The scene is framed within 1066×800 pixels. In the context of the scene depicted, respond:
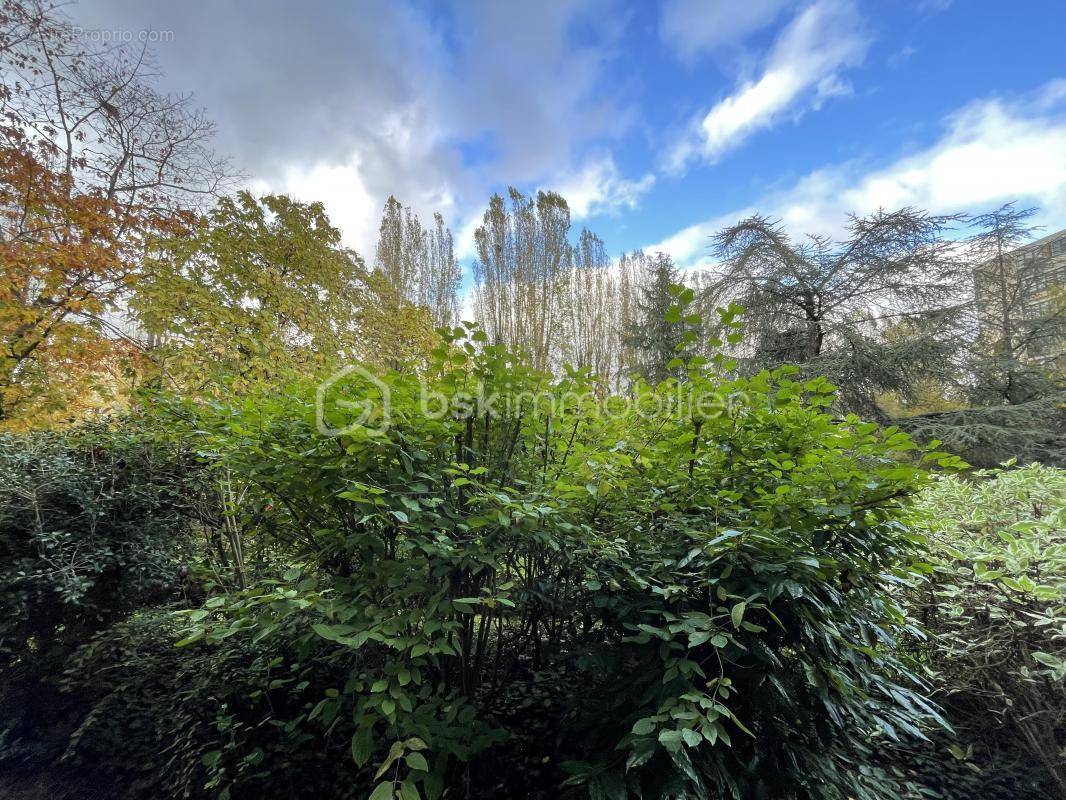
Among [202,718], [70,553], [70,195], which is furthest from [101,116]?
[202,718]

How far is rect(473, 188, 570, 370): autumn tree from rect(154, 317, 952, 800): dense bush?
15481mm

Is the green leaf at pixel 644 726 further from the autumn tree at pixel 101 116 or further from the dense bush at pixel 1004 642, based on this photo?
the autumn tree at pixel 101 116

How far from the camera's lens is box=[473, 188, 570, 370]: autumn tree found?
55.6ft

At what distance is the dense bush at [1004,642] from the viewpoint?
1748 millimetres

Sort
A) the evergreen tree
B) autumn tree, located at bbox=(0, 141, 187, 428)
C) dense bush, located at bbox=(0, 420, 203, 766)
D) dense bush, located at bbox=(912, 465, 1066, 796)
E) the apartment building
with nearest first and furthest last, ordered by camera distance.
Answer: dense bush, located at bbox=(912, 465, 1066, 796) → dense bush, located at bbox=(0, 420, 203, 766) → autumn tree, located at bbox=(0, 141, 187, 428) → the apartment building → the evergreen tree

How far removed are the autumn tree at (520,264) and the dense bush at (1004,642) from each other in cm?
1511

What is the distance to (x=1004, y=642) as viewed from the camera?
1.88m

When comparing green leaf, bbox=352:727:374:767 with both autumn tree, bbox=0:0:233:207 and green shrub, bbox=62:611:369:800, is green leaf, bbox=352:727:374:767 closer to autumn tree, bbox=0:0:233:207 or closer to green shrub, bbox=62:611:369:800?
green shrub, bbox=62:611:369:800

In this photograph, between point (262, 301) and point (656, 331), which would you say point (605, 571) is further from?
point (656, 331)

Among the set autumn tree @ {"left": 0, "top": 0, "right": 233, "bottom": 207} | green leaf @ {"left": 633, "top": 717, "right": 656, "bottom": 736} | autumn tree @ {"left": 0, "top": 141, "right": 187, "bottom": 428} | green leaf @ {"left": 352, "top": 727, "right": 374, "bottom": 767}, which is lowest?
green leaf @ {"left": 352, "top": 727, "right": 374, "bottom": 767}

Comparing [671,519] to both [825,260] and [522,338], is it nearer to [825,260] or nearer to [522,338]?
[825,260]

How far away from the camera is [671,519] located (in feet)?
4.73

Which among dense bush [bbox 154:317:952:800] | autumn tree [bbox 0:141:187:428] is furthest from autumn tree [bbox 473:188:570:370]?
dense bush [bbox 154:317:952:800]

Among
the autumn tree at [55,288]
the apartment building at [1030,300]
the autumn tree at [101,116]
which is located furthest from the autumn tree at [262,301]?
the apartment building at [1030,300]
